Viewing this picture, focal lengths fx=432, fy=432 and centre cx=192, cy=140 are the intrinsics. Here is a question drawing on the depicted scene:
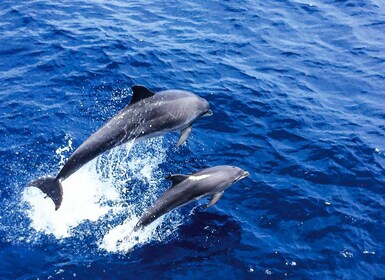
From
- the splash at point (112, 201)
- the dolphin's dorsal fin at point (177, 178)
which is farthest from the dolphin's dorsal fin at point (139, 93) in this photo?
the dolphin's dorsal fin at point (177, 178)

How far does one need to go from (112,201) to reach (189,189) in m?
2.54

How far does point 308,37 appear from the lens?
23219mm

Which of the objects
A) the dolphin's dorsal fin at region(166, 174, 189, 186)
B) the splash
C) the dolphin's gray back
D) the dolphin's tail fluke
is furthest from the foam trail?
the dolphin's dorsal fin at region(166, 174, 189, 186)

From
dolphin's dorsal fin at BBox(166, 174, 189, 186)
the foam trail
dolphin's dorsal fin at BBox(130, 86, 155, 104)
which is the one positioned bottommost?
the foam trail

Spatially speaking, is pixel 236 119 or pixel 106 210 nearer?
pixel 106 210

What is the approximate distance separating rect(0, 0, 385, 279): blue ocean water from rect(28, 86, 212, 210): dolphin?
4.62 ft

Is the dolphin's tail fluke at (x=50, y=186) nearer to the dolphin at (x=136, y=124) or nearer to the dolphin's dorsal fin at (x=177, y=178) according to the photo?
the dolphin at (x=136, y=124)

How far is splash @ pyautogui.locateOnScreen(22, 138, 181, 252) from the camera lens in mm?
11617

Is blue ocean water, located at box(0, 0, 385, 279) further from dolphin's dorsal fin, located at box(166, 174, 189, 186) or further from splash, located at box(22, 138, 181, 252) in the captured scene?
dolphin's dorsal fin, located at box(166, 174, 189, 186)

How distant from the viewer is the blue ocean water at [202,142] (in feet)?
36.9

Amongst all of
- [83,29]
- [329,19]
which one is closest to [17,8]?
[83,29]

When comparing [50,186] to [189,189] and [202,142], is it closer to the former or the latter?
[189,189]

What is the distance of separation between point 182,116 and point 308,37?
1298cm

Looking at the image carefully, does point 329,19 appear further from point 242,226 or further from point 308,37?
point 242,226
